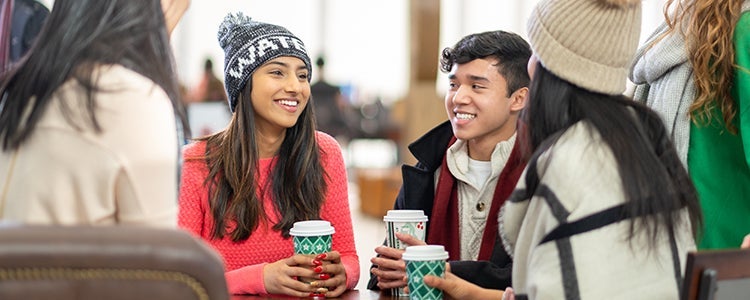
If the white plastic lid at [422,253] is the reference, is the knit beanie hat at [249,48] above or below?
above

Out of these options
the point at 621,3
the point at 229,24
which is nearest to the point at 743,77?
the point at 621,3

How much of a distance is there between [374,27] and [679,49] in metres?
11.8

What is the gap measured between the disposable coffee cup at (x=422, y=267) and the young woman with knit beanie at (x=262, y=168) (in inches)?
12.4

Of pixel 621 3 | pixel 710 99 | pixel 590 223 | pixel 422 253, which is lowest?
pixel 422 253

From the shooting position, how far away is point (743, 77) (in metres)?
2.38

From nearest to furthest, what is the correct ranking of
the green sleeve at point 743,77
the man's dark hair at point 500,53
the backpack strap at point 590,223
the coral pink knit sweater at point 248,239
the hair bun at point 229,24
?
the backpack strap at point 590,223 < the green sleeve at point 743,77 < the coral pink knit sweater at point 248,239 < the man's dark hair at point 500,53 < the hair bun at point 229,24

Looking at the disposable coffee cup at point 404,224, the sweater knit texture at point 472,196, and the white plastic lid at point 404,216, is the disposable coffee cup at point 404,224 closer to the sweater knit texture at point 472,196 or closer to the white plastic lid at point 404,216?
the white plastic lid at point 404,216

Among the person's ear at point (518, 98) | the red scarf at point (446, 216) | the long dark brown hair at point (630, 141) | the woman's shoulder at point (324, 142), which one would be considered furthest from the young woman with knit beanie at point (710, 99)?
the woman's shoulder at point (324, 142)

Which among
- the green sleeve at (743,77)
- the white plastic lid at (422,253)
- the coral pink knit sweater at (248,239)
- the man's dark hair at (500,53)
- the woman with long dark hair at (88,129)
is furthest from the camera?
the man's dark hair at (500,53)

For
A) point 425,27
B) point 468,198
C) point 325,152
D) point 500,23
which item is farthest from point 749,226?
point 500,23

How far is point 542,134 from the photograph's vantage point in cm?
192

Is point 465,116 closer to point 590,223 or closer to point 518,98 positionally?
point 518,98

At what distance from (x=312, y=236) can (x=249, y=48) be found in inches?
25.7

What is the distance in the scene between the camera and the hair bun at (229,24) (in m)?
2.71
